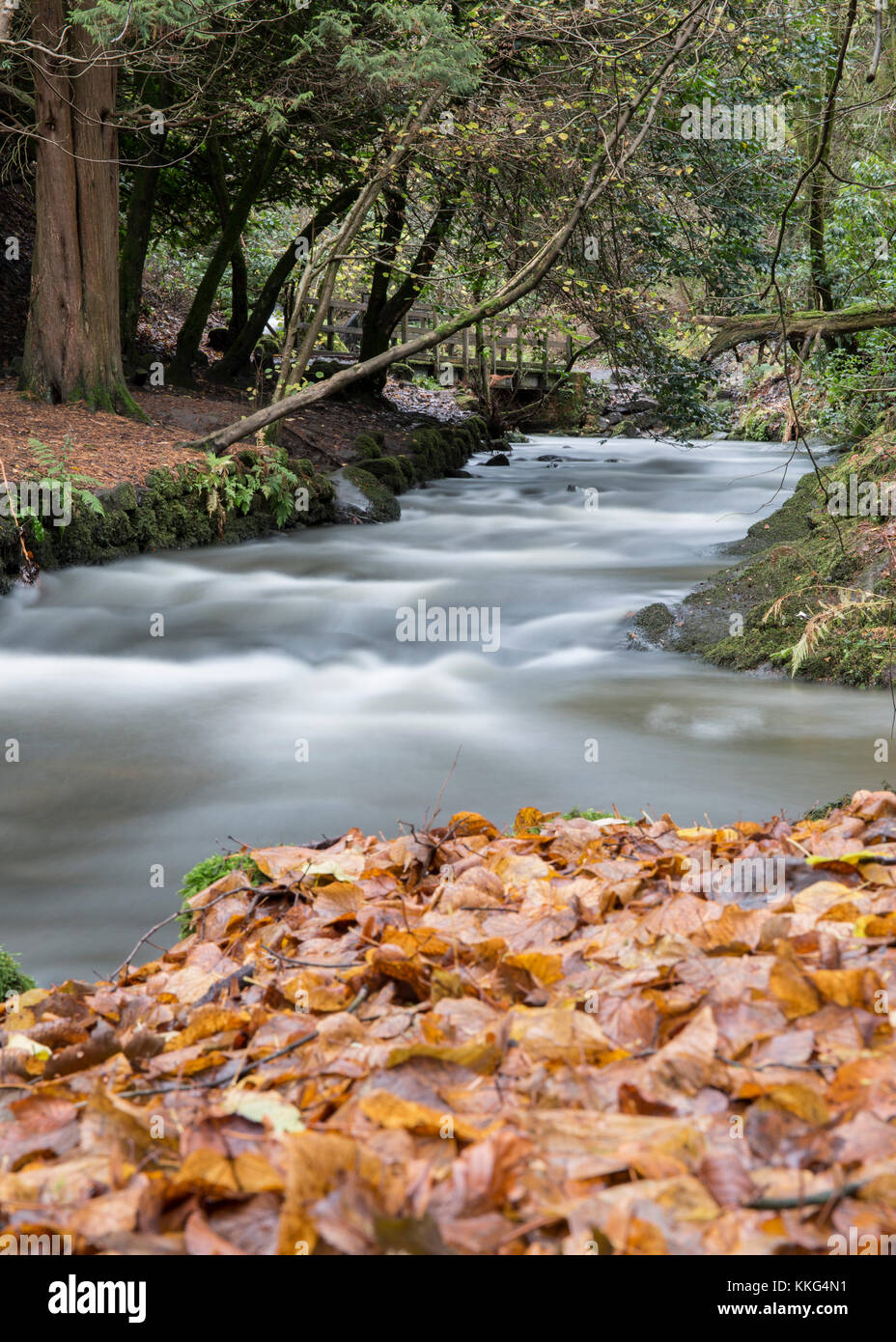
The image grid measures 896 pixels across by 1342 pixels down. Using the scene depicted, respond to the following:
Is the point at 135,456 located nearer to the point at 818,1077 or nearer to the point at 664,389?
the point at 664,389

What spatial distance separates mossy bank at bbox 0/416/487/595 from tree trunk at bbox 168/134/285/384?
12.9 ft

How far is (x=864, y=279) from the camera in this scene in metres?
11.8

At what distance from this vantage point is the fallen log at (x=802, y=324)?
384 inches

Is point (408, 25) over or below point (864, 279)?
over

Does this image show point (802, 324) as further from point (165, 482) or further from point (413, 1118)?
point (413, 1118)

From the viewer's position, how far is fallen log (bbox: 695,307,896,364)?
9.75 meters

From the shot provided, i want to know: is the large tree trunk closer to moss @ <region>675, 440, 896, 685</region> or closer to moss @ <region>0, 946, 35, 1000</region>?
moss @ <region>675, 440, 896, 685</region>

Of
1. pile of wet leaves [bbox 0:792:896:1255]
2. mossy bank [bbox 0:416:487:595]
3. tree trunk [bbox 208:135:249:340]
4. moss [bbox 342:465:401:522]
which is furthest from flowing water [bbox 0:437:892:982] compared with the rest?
tree trunk [bbox 208:135:249:340]

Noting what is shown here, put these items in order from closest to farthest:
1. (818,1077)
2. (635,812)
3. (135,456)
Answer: (818,1077) < (635,812) < (135,456)

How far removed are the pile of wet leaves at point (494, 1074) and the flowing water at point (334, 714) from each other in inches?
67.0

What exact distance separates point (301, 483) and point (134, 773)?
7323 mm

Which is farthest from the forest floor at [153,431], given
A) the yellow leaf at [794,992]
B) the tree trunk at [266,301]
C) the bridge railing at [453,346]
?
the yellow leaf at [794,992]

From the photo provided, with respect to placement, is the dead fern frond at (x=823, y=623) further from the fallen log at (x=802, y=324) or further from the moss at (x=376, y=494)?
the moss at (x=376, y=494)
